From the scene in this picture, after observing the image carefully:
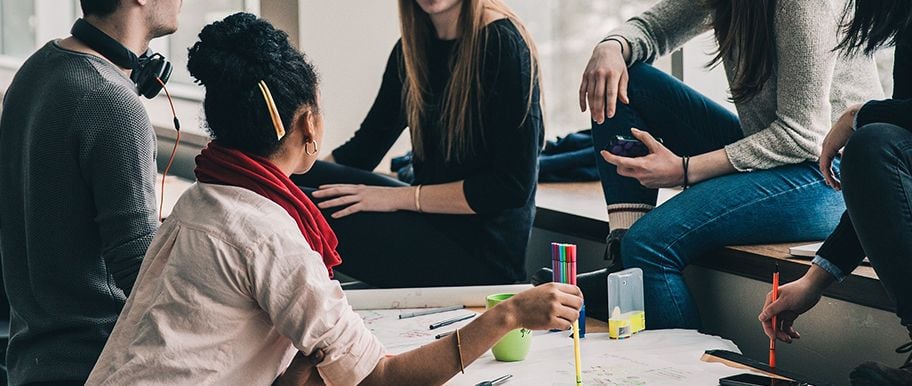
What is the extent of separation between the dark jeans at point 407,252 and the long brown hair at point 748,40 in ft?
2.20

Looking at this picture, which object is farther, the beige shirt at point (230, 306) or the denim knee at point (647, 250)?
the denim knee at point (647, 250)

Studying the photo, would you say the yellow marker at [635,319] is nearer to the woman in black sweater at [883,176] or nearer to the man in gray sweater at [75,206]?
the woman in black sweater at [883,176]

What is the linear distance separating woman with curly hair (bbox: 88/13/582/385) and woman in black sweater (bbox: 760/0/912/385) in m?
0.42

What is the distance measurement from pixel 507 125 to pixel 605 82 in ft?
0.84

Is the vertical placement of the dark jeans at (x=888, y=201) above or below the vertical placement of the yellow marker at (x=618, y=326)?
above

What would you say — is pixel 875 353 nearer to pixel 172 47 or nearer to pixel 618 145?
pixel 618 145

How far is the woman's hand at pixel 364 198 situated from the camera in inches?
90.5

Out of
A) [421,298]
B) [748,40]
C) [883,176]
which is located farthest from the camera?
[421,298]

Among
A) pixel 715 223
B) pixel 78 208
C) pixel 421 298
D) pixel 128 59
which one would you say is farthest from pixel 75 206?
pixel 715 223

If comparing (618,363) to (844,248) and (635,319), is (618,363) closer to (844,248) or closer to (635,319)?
(635,319)

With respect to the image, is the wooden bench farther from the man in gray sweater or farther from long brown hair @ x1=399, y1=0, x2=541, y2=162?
the man in gray sweater

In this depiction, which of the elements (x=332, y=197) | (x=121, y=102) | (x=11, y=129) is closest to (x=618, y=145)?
(x=332, y=197)

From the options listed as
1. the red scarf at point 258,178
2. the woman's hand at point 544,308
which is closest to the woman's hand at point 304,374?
the red scarf at point 258,178

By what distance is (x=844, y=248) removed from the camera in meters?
1.58
